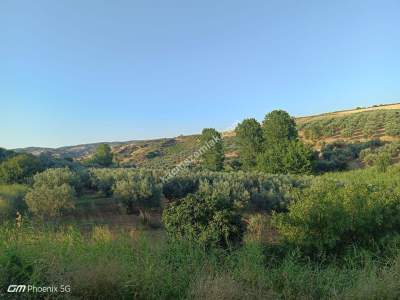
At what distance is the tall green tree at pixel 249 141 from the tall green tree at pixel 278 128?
3.48ft

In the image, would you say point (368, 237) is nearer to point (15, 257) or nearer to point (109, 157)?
point (15, 257)

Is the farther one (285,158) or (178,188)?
(285,158)

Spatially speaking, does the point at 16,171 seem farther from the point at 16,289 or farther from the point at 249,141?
the point at 249,141

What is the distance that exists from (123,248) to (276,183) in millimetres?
18657

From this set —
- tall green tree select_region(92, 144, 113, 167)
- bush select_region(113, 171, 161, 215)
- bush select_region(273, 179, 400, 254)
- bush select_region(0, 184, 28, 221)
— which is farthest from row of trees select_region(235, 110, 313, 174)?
bush select_region(0, 184, 28, 221)

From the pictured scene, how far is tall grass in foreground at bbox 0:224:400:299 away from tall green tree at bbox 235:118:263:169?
41608mm

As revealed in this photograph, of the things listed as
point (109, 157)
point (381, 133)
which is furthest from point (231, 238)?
point (381, 133)

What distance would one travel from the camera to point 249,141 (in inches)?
1861

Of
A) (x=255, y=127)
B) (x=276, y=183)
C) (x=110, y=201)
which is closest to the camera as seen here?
(x=110, y=201)

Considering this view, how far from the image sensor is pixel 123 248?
517 cm

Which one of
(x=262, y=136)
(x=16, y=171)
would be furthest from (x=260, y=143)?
(x=16, y=171)

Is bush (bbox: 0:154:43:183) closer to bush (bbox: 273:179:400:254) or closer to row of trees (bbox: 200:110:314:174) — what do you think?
bush (bbox: 273:179:400:254)

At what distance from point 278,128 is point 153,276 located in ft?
147

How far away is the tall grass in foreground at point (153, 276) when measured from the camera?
408cm
